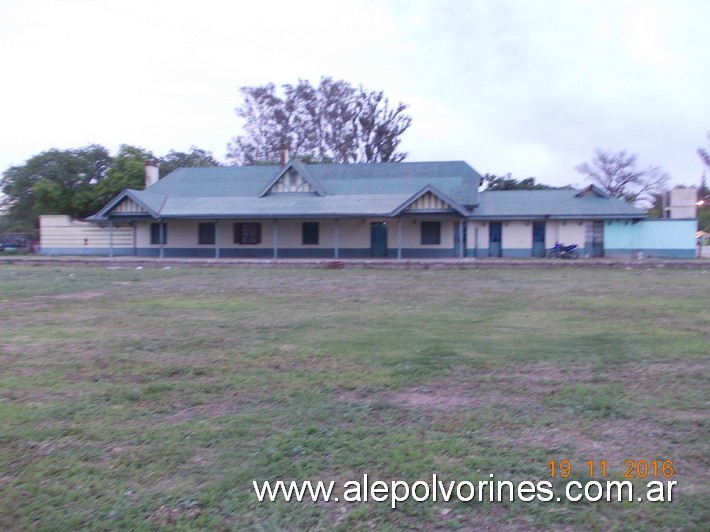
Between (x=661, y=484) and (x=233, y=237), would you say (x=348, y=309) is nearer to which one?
(x=661, y=484)

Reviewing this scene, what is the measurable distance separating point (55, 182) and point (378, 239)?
25453mm

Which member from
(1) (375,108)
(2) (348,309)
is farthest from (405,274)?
(1) (375,108)

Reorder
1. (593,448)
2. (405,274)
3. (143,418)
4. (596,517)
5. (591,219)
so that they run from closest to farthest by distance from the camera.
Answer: (596,517) → (593,448) → (143,418) → (405,274) → (591,219)

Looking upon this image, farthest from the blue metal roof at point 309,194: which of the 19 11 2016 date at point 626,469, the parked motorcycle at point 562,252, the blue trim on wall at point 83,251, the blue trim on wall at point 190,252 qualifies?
the 19 11 2016 date at point 626,469

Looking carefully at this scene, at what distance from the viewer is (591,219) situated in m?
33.0

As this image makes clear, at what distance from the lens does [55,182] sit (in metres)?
45.9

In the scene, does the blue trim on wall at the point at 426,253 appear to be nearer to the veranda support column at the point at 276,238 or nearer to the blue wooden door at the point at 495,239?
the blue wooden door at the point at 495,239

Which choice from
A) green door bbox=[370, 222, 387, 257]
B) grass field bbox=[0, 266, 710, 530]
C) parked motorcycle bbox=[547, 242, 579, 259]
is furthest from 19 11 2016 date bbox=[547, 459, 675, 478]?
green door bbox=[370, 222, 387, 257]

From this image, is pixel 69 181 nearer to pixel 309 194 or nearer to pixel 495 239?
pixel 309 194

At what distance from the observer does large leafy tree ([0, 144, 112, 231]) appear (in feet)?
147

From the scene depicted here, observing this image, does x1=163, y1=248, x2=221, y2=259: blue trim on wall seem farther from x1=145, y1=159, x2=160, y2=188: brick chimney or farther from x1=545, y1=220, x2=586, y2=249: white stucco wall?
x1=545, y1=220, x2=586, y2=249: white stucco wall

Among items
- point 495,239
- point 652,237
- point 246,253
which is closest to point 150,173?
point 246,253

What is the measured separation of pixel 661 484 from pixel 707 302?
35.5ft

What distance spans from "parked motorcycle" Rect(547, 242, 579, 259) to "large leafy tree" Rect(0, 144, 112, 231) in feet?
99.5
